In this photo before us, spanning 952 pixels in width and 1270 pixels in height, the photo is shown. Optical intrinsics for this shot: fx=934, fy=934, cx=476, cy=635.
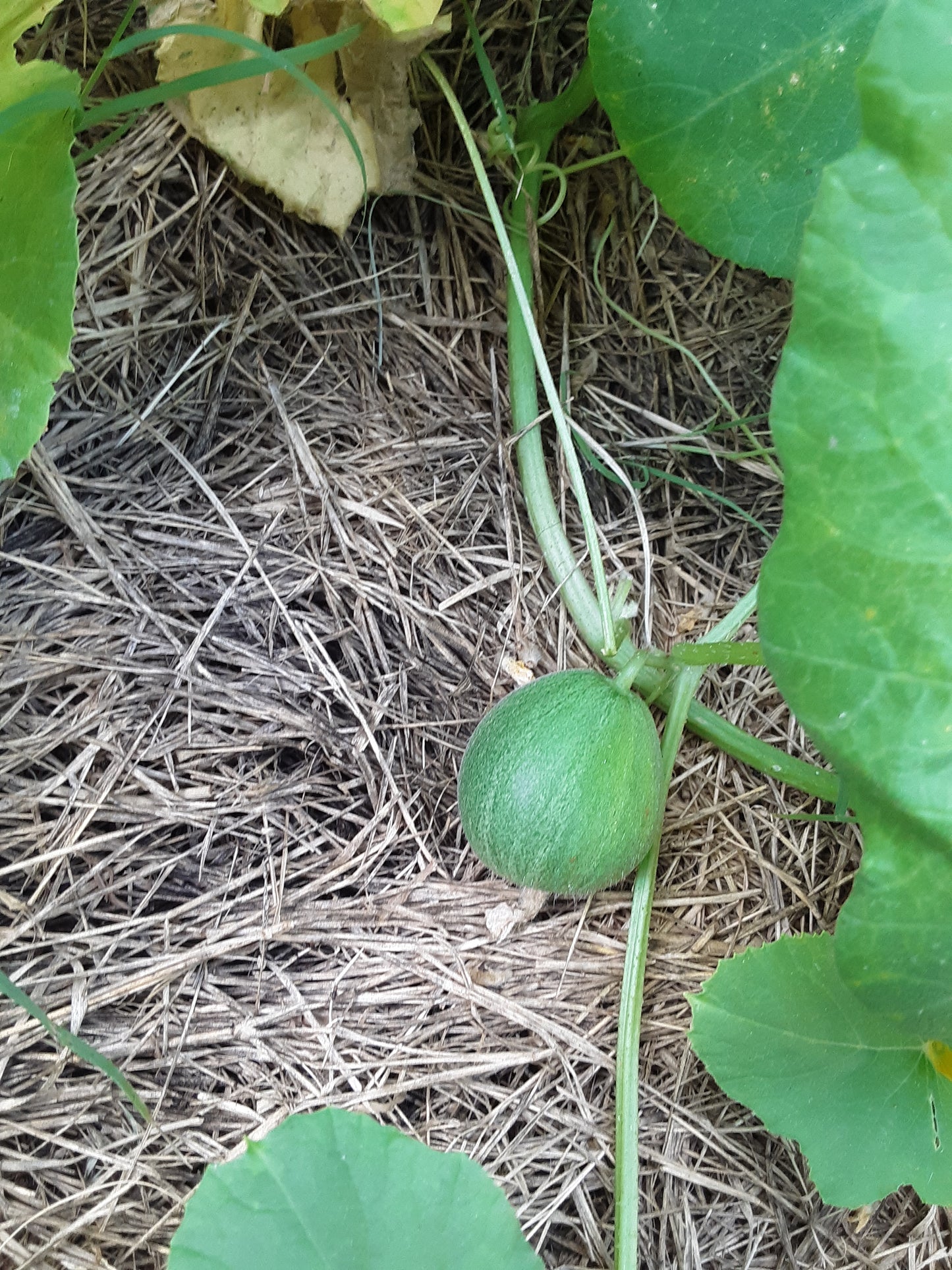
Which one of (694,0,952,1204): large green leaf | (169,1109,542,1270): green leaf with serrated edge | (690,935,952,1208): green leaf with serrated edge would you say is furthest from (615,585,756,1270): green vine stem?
(694,0,952,1204): large green leaf

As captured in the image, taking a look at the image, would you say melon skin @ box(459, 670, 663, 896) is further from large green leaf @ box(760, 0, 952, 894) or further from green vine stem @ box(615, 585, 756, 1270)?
large green leaf @ box(760, 0, 952, 894)

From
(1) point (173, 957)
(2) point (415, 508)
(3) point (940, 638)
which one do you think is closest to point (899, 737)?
(3) point (940, 638)

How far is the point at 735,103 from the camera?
50.8 inches

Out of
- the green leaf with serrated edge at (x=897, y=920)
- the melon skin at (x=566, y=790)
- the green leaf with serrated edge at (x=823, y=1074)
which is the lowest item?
the green leaf with serrated edge at (x=823, y=1074)

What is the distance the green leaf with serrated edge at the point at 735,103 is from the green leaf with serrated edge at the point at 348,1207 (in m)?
1.30

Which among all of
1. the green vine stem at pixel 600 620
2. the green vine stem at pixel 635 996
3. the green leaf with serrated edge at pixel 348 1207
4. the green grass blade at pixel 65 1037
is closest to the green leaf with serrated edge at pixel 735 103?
the green vine stem at pixel 600 620

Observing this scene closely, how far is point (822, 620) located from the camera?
0.95 metres

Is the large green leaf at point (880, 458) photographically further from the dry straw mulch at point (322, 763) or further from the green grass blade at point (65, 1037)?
the green grass blade at point (65, 1037)

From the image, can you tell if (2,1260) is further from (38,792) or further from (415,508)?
(415,508)

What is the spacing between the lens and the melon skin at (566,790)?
1.45 metres

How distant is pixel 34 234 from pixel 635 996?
1.43 meters

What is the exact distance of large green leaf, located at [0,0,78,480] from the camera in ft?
3.96

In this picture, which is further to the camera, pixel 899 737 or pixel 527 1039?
pixel 527 1039

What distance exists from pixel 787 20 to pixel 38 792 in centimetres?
157
